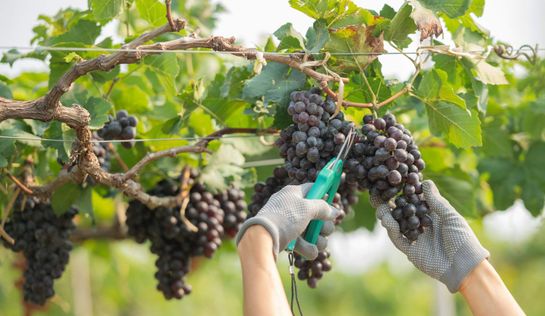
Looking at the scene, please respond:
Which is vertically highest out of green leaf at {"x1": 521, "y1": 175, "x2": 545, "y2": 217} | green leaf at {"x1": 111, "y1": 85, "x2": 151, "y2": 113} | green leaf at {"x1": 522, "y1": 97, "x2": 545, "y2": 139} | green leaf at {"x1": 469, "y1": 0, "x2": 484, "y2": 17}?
green leaf at {"x1": 469, "y1": 0, "x2": 484, "y2": 17}

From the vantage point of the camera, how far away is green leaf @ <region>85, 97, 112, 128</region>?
209 centimetres

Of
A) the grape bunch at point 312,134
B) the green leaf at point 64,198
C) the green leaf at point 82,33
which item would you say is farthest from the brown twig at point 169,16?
the green leaf at point 64,198

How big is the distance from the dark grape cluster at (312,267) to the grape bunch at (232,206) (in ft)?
1.56

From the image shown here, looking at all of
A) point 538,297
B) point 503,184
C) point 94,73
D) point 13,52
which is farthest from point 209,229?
point 538,297

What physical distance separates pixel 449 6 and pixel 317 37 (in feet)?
1.11

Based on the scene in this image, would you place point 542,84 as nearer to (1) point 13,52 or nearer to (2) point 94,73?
(2) point 94,73

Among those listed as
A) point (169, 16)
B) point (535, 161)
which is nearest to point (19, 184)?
point (169, 16)

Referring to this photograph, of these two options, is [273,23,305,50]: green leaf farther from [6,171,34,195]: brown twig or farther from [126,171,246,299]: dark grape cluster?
[6,171,34,195]: brown twig

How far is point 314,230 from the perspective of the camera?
1.75 meters

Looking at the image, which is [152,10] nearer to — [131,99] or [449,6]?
[131,99]

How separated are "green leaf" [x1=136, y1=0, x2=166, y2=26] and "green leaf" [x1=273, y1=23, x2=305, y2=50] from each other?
45 centimetres

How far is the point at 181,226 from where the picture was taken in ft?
8.18

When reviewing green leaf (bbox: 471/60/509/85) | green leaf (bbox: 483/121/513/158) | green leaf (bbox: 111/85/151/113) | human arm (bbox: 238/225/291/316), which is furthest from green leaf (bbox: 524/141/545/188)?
human arm (bbox: 238/225/291/316)

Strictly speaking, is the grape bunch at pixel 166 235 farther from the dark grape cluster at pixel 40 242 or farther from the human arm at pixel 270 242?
the human arm at pixel 270 242
